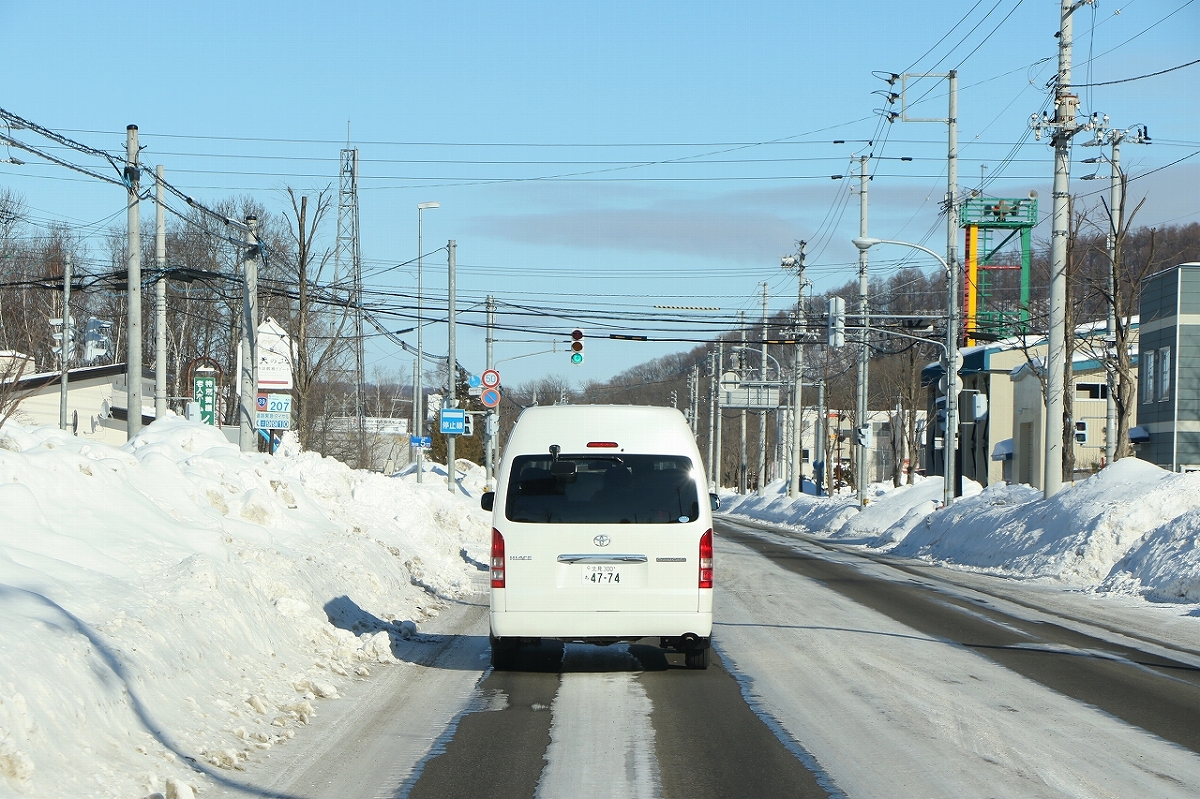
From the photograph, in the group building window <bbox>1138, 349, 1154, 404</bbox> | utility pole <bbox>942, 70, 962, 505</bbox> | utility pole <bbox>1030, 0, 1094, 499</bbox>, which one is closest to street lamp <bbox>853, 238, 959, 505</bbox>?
utility pole <bbox>942, 70, 962, 505</bbox>

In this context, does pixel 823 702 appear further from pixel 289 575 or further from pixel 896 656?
pixel 289 575

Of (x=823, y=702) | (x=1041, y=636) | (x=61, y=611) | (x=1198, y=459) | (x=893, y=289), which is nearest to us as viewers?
(x=61, y=611)

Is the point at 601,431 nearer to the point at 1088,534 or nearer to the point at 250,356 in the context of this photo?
the point at 1088,534

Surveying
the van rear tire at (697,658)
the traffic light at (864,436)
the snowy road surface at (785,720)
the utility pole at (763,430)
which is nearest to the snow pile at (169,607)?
the snowy road surface at (785,720)

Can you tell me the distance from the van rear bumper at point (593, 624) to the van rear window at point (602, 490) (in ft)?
2.66

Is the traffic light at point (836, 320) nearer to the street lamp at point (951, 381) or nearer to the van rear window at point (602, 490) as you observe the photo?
the street lamp at point (951, 381)

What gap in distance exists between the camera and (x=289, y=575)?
38.5 ft

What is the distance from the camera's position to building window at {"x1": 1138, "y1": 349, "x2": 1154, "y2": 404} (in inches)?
1666

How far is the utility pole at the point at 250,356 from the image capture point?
23.8 m

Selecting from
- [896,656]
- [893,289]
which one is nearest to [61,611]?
[896,656]

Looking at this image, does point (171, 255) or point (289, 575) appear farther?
point (171, 255)

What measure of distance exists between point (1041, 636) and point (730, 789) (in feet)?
26.2

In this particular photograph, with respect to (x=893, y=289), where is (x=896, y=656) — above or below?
below

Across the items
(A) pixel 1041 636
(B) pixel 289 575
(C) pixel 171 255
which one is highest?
(C) pixel 171 255
